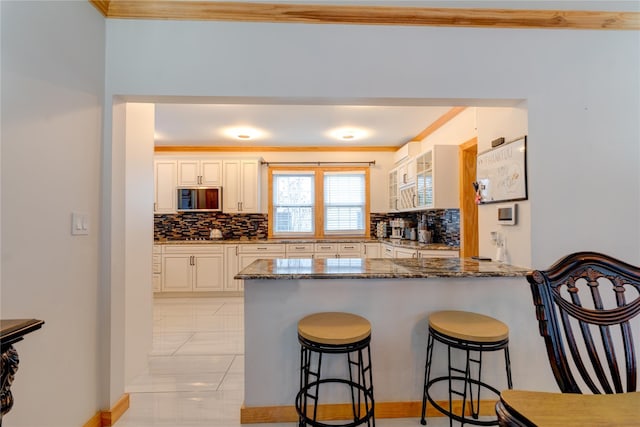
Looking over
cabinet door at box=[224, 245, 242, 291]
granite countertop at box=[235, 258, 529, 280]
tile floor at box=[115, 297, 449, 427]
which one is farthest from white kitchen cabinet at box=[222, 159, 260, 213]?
granite countertop at box=[235, 258, 529, 280]

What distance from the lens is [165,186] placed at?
194 inches

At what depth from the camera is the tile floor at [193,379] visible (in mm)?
1824

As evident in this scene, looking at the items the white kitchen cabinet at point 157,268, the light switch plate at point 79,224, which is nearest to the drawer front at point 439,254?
the light switch plate at point 79,224

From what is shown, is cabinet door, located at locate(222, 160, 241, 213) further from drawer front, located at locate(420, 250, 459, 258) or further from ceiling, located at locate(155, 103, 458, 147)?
drawer front, located at locate(420, 250, 459, 258)

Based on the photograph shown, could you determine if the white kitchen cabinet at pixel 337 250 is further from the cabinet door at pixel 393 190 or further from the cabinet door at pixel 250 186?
the cabinet door at pixel 250 186

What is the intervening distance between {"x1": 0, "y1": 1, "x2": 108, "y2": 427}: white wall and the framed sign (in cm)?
268

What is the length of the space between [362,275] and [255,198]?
141 inches

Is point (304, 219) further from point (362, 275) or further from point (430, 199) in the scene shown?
point (362, 275)

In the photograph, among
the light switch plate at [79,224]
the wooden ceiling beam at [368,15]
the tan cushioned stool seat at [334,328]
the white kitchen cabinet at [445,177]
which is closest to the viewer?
the tan cushioned stool seat at [334,328]

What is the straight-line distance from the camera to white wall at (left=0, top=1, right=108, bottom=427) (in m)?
1.24

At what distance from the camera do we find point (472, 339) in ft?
4.83

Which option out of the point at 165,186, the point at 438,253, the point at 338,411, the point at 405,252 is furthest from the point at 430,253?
the point at 165,186

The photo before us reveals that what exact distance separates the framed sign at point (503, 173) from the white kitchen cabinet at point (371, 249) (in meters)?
2.66

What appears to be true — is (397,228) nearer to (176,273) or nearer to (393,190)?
(393,190)
